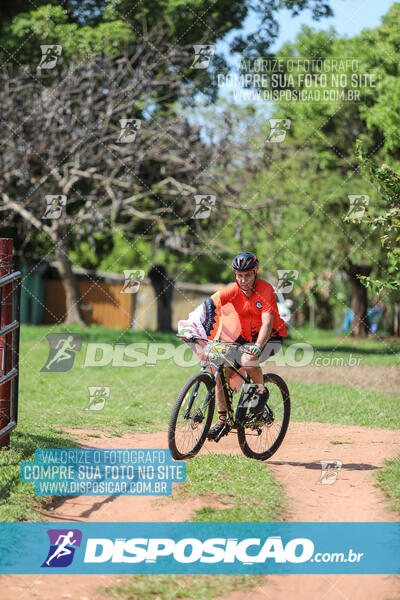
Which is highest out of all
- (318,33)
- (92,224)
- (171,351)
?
(318,33)

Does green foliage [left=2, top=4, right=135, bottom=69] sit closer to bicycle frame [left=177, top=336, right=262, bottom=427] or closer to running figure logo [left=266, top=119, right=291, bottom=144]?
running figure logo [left=266, top=119, right=291, bottom=144]

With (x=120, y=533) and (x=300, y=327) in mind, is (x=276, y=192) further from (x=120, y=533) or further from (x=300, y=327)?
(x=120, y=533)

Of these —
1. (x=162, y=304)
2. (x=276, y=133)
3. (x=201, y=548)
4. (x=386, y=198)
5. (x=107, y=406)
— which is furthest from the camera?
(x=162, y=304)

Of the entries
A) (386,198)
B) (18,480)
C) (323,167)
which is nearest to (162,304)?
(323,167)

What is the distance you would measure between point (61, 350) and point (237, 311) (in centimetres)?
1161

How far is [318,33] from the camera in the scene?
24.0 m

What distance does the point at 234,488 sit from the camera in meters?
6.09

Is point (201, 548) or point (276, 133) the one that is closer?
point (201, 548)

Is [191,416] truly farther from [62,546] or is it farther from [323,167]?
[323,167]

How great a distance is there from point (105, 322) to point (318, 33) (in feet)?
61.9

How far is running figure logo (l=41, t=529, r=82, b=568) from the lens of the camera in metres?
4.87

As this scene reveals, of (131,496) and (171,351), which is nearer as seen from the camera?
(131,496)

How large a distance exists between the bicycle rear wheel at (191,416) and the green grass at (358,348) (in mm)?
12162

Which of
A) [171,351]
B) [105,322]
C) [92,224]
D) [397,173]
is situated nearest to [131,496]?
[397,173]
